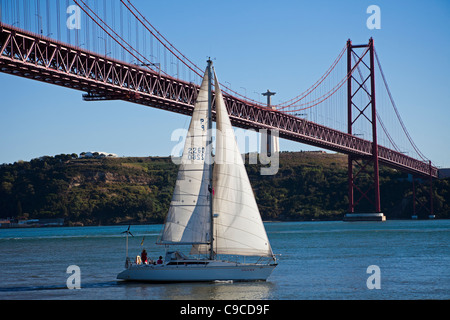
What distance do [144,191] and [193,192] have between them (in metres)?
102

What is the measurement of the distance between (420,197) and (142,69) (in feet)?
225

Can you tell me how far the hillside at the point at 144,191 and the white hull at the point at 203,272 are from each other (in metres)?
86.1

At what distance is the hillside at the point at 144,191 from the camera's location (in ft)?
377

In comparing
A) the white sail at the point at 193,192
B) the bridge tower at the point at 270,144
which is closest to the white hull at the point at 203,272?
the white sail at the point at 193,192

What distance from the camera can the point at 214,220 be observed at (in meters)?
26.7

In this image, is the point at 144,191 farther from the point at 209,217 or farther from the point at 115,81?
the point at 209,217

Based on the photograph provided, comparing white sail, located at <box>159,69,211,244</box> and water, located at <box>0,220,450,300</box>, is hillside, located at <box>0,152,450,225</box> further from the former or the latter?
white sail, located at <box>159,69,211,244</box>

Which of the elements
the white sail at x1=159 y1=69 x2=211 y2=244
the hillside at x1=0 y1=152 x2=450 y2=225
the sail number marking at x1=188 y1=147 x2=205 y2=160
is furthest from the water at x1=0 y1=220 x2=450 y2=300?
the hillside at x1=0 y1=152 x2=450 y2=225

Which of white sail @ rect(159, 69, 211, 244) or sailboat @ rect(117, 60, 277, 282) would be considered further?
white sail @ rect(159, 69, 211, 244)

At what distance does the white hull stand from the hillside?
8612 centimetres

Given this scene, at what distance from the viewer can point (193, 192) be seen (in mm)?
26875

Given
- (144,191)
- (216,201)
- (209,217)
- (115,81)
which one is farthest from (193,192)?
(144,191)

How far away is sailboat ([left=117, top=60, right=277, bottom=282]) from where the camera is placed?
26.3 meters

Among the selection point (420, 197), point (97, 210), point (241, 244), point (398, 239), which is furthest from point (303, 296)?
point (97, 210)
